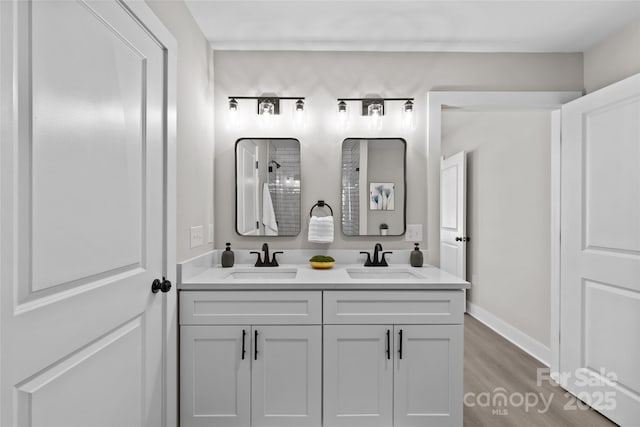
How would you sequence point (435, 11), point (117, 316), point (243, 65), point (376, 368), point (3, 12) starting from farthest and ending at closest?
point (243, 65) → point (435, 11) → point (376, 368) → point (117, 316) → point (3, 12)

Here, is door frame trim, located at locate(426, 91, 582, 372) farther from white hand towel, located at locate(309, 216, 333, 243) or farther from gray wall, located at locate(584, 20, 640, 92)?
white hand towel, located at locate(309, 216, 333, 243)

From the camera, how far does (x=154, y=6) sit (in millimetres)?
1589

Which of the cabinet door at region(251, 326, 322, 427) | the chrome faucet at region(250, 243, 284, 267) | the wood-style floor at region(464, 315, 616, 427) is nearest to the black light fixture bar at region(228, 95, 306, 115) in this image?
the chrome faucet at region(250, 243, 284, 267)

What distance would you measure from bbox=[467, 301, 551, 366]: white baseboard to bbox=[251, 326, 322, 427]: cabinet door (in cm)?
208

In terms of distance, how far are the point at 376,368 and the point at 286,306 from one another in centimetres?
56

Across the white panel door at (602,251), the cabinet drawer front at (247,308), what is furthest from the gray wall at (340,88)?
the cabinet drawer front at (247,308)

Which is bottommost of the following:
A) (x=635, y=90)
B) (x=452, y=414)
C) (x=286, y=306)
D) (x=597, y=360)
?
(x=452, y=414)

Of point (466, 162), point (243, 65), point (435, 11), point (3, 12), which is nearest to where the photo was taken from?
point (3, 12)

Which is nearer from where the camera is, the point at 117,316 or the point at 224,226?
the point at 117,316

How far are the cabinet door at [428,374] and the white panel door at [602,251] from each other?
1.00m

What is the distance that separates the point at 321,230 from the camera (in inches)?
92.0

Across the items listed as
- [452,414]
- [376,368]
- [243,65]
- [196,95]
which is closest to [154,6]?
[196,95]

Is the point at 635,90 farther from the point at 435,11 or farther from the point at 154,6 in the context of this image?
the point at 154,6

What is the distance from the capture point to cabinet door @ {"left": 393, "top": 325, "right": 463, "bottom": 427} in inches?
72.1
